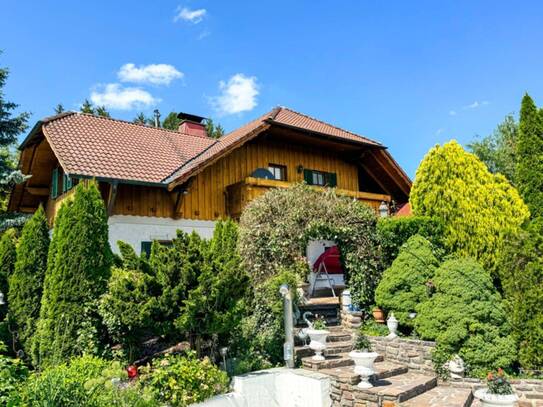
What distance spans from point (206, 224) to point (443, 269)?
7.35m

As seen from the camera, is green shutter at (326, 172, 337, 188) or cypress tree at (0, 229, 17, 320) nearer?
cypress tree at (0, 229, 17, 320)

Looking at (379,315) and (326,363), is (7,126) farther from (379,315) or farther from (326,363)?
(379,315)

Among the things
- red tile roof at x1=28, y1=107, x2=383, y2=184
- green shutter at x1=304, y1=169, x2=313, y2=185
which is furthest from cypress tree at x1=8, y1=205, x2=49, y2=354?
green shutter at x1=304, y1=169, x2=313, y2=185

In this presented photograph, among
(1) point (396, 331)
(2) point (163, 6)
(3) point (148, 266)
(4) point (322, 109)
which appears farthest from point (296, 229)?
(4) point (322, 109)

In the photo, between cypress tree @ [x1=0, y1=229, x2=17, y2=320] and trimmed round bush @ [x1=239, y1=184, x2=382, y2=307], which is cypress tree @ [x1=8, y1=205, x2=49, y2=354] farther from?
→ trimmed round bush @ [x1=239, y1=184, x2=382, y2=307]

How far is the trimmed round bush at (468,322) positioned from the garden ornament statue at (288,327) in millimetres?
2871

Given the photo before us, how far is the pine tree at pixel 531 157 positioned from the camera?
430 inches

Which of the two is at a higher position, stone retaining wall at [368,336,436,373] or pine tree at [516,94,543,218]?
pine tree at [516,94,543,218]

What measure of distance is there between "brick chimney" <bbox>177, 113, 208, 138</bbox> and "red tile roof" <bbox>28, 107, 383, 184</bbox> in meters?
1.79

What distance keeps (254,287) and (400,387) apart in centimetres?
403

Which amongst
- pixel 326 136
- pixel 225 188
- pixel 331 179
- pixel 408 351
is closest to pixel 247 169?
pixel 225 188

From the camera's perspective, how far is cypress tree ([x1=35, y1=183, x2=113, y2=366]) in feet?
25.4

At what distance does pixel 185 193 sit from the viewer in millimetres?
12664

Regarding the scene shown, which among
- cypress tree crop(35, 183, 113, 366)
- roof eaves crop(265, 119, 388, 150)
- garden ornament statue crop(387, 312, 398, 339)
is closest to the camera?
cypress tree crop(35, 183, 113, 366)
